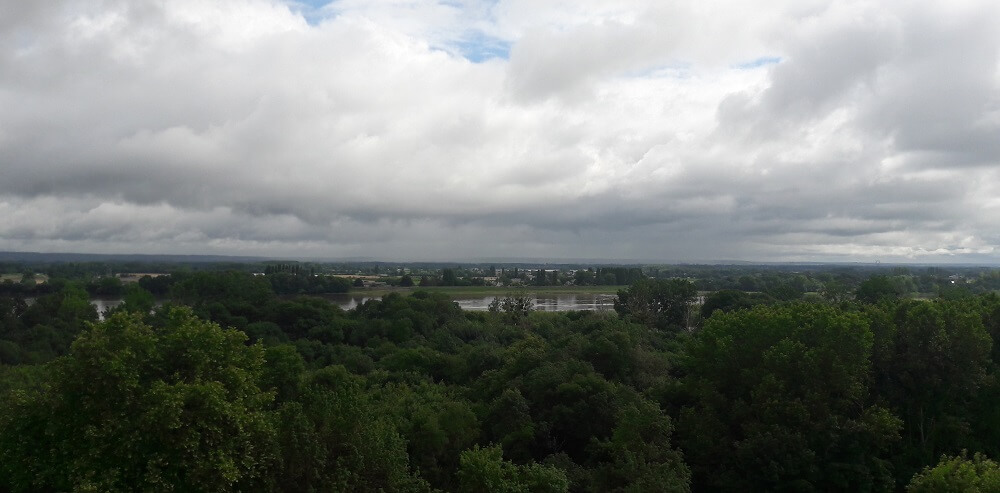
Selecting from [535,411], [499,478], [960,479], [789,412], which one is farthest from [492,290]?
[960,479]

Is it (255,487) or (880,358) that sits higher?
(880,358)

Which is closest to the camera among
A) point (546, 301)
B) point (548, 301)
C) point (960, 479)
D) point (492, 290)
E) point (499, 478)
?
point (960, 479)

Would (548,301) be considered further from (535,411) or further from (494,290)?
(535,411)

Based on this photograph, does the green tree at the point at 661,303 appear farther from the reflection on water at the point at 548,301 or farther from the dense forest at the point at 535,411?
the dense forest at the point at 535,411

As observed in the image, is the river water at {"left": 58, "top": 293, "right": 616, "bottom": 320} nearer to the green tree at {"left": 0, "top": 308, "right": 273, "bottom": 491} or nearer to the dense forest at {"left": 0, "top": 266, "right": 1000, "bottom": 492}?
the dense forest at {"left": 0, "top": 266, "right": 1000, "bottom": 492}

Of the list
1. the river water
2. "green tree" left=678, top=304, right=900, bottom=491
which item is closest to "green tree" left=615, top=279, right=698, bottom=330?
the river water

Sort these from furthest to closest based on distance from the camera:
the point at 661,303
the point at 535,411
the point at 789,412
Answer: the point at 661,303 < the point at 535,411 < the point at 789,412

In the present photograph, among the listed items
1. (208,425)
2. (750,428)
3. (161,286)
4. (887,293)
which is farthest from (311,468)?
(161,286)

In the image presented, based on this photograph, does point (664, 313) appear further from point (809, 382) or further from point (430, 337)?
point (809, 382)
